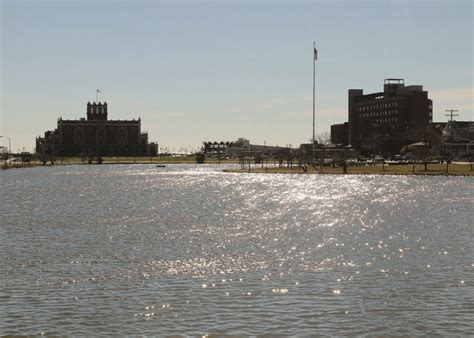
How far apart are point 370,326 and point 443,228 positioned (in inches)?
1187

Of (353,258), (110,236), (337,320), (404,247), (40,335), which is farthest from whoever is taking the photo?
(110,236)

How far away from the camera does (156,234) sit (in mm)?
47594

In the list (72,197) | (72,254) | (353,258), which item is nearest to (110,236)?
(72,254)

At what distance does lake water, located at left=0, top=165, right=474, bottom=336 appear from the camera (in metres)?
22.6

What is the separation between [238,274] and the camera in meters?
30.9

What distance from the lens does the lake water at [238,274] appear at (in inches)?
891

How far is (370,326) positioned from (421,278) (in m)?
8.47

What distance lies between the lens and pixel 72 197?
9281cm

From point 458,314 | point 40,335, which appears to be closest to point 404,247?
point 458,314

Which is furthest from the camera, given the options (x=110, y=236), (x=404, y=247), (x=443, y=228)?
(x=443, y=228)

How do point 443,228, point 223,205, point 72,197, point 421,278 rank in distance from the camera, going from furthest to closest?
1. point 72,197
2. point 223,205
3. point 443,228
4. point 421,278

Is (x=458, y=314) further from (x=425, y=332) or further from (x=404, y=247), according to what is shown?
(x=404, y=247)

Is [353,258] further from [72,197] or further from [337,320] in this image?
[72,197]

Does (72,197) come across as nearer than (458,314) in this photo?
No
